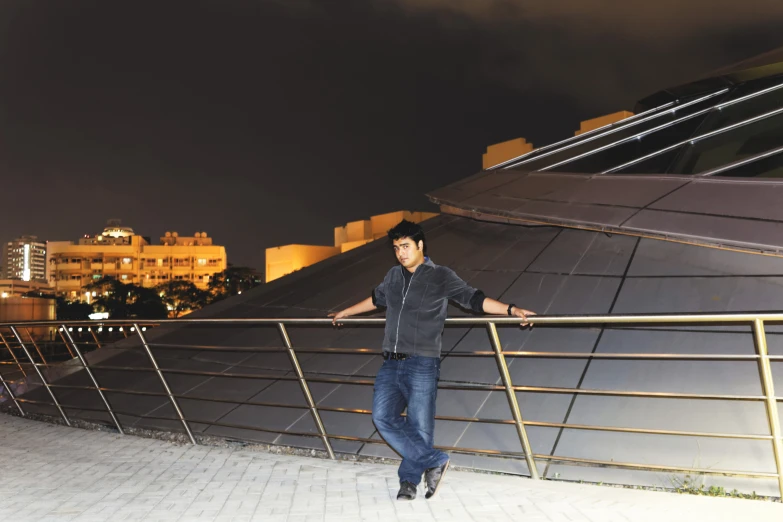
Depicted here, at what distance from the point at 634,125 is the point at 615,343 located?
722 cm

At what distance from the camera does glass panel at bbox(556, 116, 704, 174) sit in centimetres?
1134

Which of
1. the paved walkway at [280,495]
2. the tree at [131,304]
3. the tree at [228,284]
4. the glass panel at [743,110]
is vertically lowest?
the tree at [131,304]

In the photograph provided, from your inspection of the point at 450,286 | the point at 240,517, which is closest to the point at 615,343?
the point at 450,286

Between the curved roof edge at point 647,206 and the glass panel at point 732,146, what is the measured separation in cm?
56

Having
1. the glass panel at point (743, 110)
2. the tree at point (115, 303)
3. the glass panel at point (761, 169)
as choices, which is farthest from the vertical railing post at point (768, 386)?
the tree at point (115, 303)

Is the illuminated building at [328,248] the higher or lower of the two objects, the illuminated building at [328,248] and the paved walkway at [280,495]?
the higher

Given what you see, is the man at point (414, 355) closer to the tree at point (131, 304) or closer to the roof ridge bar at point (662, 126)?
the roof ridge bar at point (662, 126)

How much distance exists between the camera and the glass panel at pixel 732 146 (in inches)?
393

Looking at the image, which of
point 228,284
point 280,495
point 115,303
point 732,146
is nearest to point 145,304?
point 115,303

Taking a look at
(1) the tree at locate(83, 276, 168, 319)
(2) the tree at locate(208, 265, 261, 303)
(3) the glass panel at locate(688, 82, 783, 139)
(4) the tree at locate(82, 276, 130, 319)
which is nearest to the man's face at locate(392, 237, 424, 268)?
(3) the glass panel at locate(688, 82, 783, 139)

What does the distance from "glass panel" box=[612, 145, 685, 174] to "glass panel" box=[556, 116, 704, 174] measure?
0.34 meters

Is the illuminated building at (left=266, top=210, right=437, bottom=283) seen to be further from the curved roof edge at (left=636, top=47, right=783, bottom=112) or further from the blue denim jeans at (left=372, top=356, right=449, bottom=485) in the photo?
the blue denim jeans at (left=372, top=356, right=449, bottom=485)

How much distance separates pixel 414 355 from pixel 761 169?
693 centimetres

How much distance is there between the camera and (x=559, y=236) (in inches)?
398
